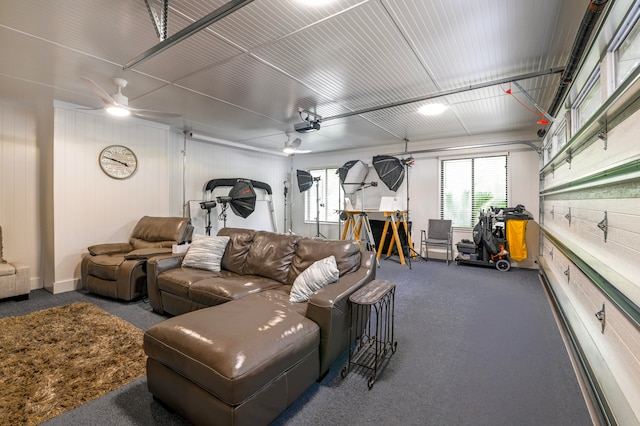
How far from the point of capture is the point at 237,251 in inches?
132

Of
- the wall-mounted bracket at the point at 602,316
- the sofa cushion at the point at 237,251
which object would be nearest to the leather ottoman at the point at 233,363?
the sofa cushion at the point at 237,251

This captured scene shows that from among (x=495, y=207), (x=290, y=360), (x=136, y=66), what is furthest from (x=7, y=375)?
(x=495, y=207)

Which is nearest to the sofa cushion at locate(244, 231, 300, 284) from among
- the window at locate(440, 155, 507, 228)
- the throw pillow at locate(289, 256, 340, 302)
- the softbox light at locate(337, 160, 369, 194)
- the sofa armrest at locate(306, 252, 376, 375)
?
the throw pillow at locate(289, 256, 340, 302)

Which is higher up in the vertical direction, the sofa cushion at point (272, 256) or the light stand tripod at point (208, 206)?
the light stand tripod at point (208, 206)

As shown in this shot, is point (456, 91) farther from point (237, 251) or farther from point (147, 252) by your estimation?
point (147, 252)

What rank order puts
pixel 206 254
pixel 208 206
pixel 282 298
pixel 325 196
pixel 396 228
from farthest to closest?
1. pixel 325 196
2. pixel 208 206
3. pixel 396 228
4. pixel 206 254
5. pixel 282 298

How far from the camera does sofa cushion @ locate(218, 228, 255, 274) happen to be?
3.27 meters

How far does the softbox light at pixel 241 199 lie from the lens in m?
6.28

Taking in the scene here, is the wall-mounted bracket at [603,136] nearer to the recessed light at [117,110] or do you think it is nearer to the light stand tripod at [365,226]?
the light stand tripod at [365,226]

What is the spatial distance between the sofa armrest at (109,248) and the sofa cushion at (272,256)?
232 centimetres

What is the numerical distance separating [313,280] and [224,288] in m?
0.88

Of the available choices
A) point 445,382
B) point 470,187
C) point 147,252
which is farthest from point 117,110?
point 470,187

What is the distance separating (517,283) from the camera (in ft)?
14.4

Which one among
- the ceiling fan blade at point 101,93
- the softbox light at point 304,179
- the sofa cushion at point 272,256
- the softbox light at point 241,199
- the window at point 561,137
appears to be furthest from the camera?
the softbox light at point 304,179
